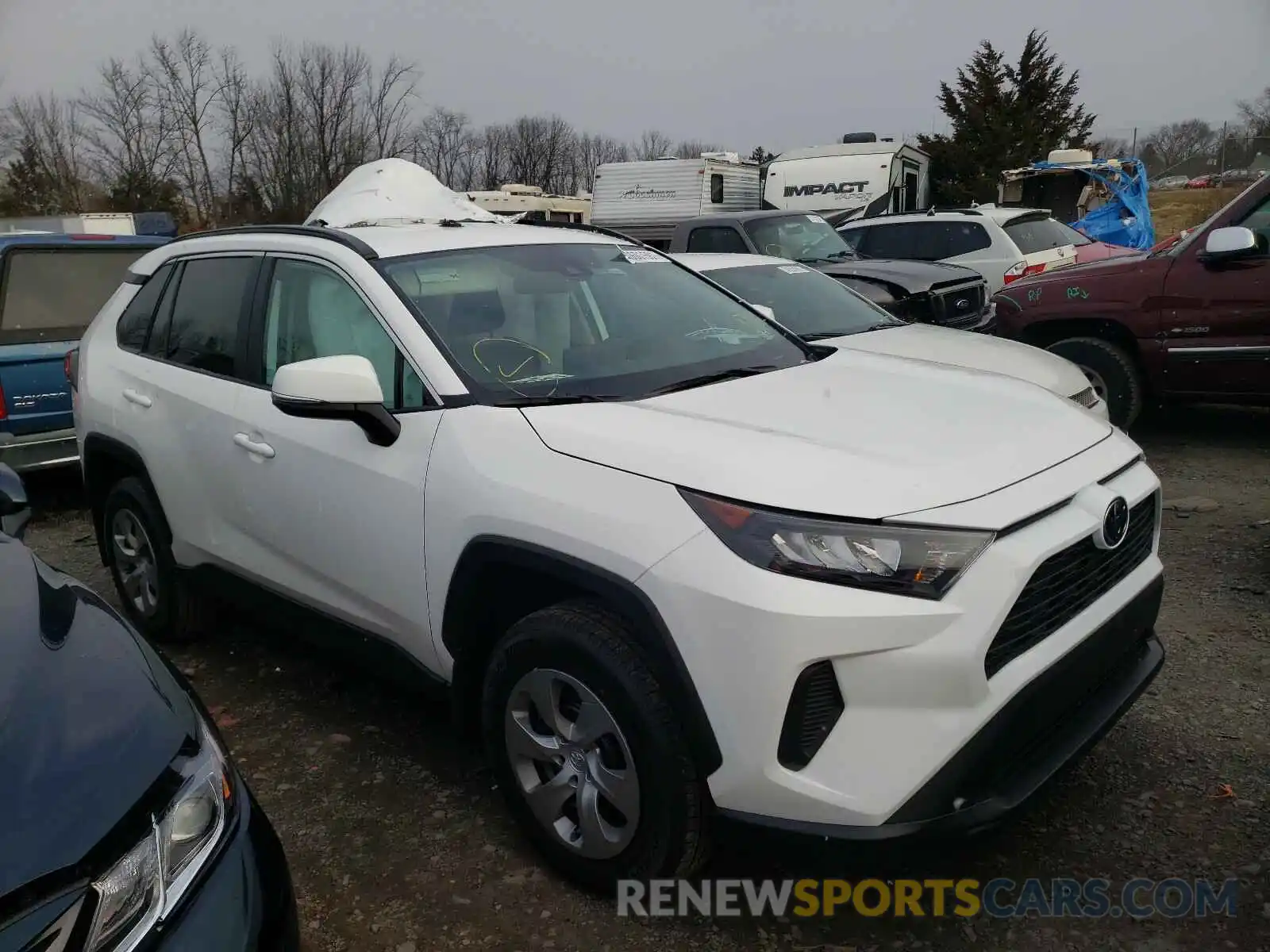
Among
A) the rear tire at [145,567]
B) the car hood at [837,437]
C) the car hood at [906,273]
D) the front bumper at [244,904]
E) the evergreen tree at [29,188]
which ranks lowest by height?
the rear tire at [145,567]

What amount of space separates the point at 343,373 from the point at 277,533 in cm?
87

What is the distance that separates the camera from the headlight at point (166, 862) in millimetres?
1420

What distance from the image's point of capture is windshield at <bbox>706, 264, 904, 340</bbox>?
6.03 metres

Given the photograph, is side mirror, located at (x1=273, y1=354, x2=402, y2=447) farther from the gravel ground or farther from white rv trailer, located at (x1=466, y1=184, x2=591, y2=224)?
white rv trailer, located at (x1=466, y1=184, x2=591, y2=224)

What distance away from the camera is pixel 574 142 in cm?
6359

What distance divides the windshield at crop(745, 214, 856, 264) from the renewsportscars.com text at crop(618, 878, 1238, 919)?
7454 millimetres

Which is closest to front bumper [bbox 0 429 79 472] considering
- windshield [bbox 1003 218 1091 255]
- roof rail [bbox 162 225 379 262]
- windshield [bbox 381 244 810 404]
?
roof rail [bbox 162 225 379 262]

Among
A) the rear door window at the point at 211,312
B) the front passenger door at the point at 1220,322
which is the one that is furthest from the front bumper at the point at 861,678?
the front passenger door at the point at 1220,322

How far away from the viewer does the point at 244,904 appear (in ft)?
5.25

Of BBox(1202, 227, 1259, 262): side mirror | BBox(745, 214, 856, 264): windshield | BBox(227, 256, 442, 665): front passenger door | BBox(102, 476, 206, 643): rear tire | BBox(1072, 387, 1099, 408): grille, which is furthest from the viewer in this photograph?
BBox(745, 214, 856, 264): windshield

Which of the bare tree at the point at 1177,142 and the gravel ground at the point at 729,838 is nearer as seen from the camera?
the gravel ground at the point at 729,838

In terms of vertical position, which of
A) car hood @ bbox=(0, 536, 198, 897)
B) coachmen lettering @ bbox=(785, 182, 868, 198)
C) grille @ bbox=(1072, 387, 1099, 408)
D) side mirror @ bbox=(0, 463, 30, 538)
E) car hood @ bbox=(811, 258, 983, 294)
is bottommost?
grille @ bbox=(1072, 387, 1099, 408)

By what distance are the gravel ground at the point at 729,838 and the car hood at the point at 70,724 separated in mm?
992

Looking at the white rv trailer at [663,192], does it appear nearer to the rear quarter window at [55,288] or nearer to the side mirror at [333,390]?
the rear quarter window at [55,288]
